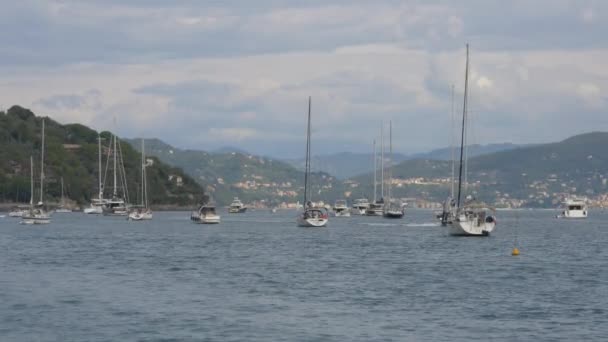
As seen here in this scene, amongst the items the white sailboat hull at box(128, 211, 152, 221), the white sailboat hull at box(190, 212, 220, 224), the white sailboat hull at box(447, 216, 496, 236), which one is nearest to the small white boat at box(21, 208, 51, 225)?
the white sailboat hull at box(190, 212, 220, 224)

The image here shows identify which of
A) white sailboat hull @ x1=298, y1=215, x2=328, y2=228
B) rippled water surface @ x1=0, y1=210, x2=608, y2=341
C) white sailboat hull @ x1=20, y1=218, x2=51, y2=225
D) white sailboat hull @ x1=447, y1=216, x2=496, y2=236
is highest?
white sailboat hull @ x1=447, y1=216, x2=496, y2=236

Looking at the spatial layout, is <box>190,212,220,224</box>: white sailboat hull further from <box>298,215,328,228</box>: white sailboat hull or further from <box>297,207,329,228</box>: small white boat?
<box>298,215,328,228</box>: white sailboat hull

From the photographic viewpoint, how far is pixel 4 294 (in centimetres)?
5600

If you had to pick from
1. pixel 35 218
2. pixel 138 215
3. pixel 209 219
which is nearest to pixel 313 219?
pixel 209 219

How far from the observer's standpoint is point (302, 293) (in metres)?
57.7

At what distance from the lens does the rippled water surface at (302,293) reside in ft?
147

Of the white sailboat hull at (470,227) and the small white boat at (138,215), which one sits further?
the small white boat at (138,215)

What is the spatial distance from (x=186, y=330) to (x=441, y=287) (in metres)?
20.2

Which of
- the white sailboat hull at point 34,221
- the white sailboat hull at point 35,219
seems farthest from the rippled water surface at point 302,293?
the white sailboat hull at point 35,219

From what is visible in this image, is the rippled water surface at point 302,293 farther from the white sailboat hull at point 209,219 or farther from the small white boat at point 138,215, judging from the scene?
the small white boat at point 138,215

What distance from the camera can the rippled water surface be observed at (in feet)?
147

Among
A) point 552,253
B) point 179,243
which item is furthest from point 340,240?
point 552,253

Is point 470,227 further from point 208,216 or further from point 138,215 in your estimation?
point 138,215

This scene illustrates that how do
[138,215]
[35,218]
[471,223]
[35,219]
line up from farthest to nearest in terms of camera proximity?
[138,215] < [35,218] < [35,219] < [471,223]
